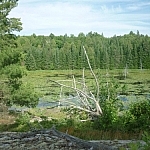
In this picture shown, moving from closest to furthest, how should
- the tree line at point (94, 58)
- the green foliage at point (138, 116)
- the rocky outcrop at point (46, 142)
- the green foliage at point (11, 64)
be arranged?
the rocky outcrop at point (46, 142), the green foliage at point (138, 116), the green foliage at point (11, 64), the tree line at point (94, 58)

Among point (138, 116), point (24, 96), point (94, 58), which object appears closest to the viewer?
point (138, 116)

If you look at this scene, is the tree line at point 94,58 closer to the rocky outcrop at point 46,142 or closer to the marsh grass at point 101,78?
the marsh grass at point 101,78

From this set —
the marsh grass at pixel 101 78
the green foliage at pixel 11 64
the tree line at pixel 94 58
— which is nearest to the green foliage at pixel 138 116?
the marsh grass at pixel 101 78

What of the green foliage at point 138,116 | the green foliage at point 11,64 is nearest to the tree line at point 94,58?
the green foliage at point 11,64

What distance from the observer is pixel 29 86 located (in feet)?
87.7

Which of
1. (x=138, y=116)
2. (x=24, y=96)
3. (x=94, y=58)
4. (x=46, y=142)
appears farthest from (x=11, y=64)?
(x=94, y=58)

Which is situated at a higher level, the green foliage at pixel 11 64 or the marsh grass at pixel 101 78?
the green foliage at pixel 11 64

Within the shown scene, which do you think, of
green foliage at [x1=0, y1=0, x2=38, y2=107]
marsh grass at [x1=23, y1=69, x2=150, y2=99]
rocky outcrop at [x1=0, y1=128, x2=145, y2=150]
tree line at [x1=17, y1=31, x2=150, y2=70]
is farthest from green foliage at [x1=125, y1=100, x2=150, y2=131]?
tree line at [x1=17, y1=31, x2=150, y2=70]

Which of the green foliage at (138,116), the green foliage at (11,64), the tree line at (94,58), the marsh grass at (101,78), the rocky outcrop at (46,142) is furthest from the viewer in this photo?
the tree line at (94,58)

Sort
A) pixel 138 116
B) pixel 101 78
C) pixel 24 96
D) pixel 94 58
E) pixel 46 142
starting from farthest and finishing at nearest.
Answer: pixel 94 58 → pixel 24 96 → pixel 101 78 → pixel 138 116 → pixel 46 142

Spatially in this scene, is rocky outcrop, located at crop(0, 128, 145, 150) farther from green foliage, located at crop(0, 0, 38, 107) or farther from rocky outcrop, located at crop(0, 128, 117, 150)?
green foliage, located at crop(0, 0, 38, 107)

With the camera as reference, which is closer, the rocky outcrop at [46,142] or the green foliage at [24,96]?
the rocky outcrop at [46,142]

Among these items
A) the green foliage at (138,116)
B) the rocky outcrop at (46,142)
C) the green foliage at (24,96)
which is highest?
the rocky outcrop at (46,142)

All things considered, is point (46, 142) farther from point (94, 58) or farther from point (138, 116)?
point (94, 58)
